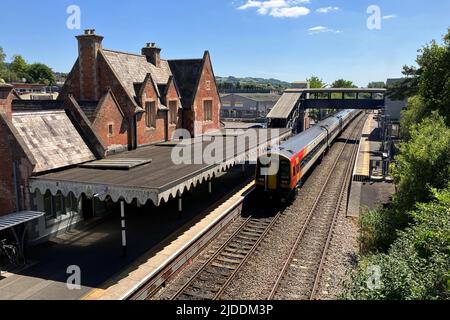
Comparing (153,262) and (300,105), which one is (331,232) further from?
(300,105)

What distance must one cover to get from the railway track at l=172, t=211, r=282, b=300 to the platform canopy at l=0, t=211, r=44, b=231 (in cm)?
652

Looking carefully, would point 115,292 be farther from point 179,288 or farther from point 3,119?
point 3,119

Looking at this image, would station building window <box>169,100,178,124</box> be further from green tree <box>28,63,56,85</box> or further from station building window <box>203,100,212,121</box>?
green tree <box>28,63,56,85</box>

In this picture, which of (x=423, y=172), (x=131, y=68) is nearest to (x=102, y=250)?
(x=423, y=172)

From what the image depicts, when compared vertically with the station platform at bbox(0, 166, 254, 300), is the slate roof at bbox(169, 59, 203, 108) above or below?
above

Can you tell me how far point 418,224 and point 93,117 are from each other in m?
17.0

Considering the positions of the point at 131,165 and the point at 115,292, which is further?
the point at 131,165

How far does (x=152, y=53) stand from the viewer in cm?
3231

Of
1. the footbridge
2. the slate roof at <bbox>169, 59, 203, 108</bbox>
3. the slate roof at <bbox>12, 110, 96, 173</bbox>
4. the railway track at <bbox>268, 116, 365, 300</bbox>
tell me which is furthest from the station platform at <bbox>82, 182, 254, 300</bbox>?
the footbridge

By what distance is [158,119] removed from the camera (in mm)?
28484

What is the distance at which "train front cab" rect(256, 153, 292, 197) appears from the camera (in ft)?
75.3
